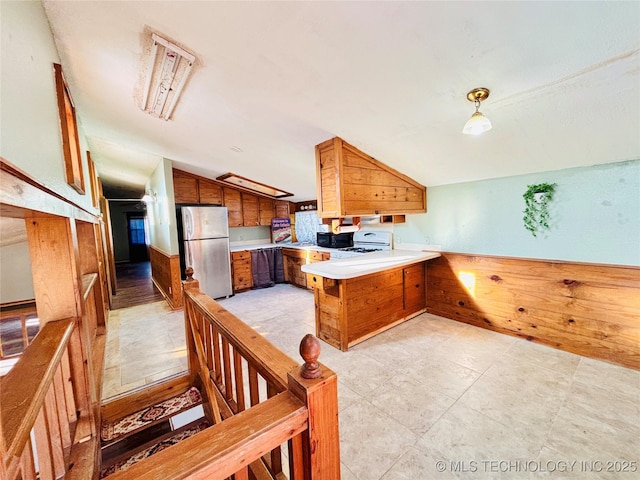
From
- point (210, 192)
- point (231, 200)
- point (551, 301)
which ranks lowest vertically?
point (551, 301)

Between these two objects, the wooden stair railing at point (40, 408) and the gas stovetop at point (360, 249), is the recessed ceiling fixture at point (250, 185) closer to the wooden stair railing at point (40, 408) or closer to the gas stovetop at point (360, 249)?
the gas stovetop at point (360, 249)

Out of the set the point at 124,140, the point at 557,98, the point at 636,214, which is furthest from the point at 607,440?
the point at 124,140

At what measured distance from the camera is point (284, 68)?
1.62 metres

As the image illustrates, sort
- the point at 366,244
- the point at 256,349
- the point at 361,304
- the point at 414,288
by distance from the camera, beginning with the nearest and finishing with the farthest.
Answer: the point at 256,349 < the point at 361,304 < the point at 414,288 < the point at 366,244

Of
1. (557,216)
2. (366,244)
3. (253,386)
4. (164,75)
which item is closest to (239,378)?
(253,386)

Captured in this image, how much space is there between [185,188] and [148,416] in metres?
3.83

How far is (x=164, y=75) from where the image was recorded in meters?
1.84

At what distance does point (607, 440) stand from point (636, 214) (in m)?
1.75

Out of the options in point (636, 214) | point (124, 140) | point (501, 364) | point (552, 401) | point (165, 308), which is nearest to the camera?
point (552, 401)

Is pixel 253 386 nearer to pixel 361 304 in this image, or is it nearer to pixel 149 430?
pixel 149 430

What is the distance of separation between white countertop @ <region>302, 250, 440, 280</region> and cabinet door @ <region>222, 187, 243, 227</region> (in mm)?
2976

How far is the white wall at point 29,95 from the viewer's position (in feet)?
3.11

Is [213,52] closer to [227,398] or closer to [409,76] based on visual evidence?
[409,76]

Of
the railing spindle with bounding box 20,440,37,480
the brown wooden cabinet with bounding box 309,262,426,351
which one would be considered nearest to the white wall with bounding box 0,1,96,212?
the railing spindle with bounding box 20,440,37,480
